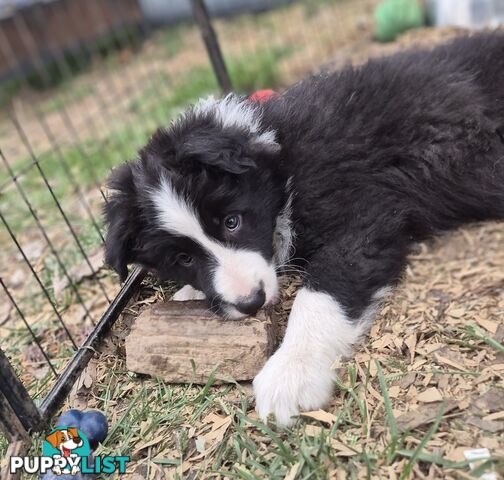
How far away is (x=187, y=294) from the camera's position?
127 inches

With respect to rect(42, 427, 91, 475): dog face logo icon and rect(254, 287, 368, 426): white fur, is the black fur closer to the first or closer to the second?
rect(254, 287, 368, 426): white fur

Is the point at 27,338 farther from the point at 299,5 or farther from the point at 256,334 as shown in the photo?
the point at 299,5

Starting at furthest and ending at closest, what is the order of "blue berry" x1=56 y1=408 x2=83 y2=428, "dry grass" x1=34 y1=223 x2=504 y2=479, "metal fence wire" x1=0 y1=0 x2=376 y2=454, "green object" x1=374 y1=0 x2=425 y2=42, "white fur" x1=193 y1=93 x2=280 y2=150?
"green object" x1=374 y1=0 x2=425 y2=42 < "metal fence wire" x1=0 y1=0 x2=376 y2=454 < "white fur" x1=193 y1=93 x2=280 y2=150 < "blue berry" x1=56 y1=408 x2=83 y2=428 < "dry grass" x1=34 y1=223 x2=504 y2=479

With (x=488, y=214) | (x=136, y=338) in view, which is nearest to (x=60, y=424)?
(x=136, y=338)

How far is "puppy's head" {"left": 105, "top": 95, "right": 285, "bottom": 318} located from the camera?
2.74m

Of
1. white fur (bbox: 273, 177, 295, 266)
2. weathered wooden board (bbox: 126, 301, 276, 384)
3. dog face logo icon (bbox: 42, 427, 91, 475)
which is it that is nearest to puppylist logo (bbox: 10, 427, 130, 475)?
dog face logo icon (bbox: 42, 427, 91, 475)

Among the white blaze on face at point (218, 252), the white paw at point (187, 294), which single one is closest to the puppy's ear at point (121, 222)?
the white blaze on face at point (218, 252)

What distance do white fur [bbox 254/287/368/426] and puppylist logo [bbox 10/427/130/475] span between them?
2.33 feet

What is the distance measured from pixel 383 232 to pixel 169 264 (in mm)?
1166

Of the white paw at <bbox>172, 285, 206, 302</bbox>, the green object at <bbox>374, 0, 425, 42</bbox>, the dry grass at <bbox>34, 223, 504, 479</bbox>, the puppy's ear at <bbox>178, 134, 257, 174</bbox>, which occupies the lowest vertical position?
the dry grass at <bbox>34, 223, 504, 479</bbox>

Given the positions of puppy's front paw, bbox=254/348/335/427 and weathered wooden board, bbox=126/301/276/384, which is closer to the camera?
puppy's front paw, bbox=254/348/335/427

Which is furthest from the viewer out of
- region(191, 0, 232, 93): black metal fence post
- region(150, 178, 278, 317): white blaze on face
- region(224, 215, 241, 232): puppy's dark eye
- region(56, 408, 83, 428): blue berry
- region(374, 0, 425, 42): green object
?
region(374, 0, 425, 42): green object

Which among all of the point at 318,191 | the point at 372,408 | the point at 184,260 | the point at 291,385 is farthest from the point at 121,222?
the point at 372,408

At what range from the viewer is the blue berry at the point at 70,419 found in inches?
103
